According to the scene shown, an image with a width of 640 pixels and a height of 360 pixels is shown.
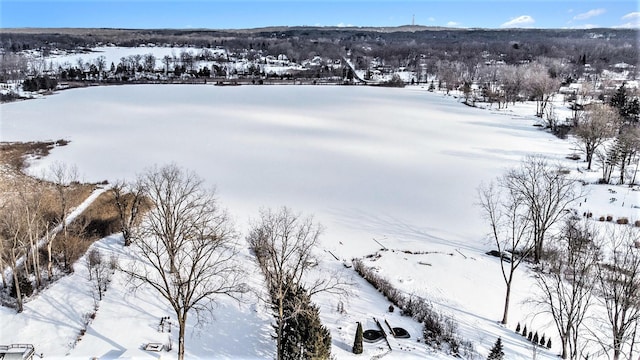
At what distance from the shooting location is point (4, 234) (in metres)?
21.0

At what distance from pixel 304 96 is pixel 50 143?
150ft

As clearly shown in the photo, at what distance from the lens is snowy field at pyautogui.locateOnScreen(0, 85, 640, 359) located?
16125mm

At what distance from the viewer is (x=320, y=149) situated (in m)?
43.7

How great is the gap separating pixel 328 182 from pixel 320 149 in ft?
32.4

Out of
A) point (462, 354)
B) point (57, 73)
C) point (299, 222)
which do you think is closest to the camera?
point (462, 354)

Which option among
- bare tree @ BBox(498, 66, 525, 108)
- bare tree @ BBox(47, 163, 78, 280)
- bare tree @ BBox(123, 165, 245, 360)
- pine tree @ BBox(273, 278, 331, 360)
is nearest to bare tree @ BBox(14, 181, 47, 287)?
bare tree @ BBox(47, 163, 78, 280)

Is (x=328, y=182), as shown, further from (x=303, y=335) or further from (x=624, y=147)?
(x=624, y=147)

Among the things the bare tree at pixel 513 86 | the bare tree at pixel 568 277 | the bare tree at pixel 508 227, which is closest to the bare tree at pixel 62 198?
the bare tree at pixel 508 227

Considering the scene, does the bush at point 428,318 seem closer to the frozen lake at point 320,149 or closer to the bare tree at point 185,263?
the frozen lake at point 320,149

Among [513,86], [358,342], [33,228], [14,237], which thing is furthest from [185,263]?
[513,86]

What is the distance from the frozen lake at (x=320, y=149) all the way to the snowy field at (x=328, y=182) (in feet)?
0.55

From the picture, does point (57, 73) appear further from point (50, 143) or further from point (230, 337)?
point (230, 337)

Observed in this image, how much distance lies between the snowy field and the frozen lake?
168mm

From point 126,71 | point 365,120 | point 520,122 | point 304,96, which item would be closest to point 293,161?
point 365,120
